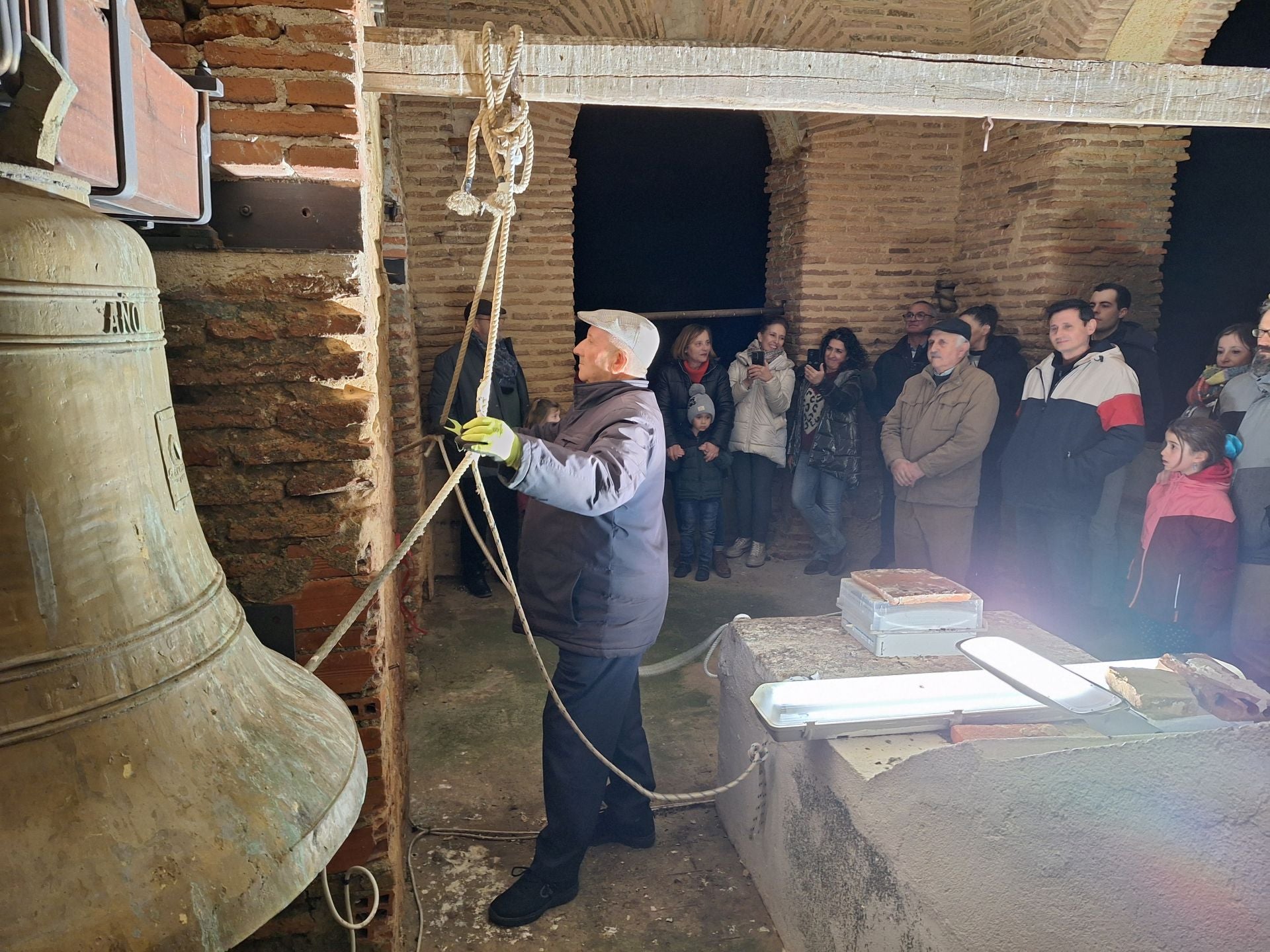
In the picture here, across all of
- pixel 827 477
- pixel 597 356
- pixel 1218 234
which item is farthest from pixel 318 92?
pixel 1218 234

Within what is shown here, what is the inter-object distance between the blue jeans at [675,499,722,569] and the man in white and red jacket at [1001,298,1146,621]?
2138 mm

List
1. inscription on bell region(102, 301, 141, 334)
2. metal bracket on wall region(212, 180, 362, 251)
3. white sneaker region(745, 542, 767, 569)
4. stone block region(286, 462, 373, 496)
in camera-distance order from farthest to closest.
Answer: white sneaker region(745, 542, 767, 569) → stone block region(286, 462, 373, 496) → metal bracket on wall region(212, 180, 362, 251) → inscription on bell region(102, 301, 141, 334)

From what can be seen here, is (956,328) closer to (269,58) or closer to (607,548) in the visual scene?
(607,548)

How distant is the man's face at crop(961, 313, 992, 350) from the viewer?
548 centimetres

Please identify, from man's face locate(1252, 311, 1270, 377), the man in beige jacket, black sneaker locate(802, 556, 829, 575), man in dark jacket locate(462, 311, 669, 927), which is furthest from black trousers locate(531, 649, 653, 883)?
black sneaker locate(802, 556, 829, 575)

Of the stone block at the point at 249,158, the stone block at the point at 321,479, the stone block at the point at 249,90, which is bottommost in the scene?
the stone block at the point at 321,479

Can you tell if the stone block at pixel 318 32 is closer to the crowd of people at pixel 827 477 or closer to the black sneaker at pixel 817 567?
the crowd of people at pixel 827 477

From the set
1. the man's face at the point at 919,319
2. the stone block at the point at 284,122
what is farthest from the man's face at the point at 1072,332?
the stone block at the point at 284,122

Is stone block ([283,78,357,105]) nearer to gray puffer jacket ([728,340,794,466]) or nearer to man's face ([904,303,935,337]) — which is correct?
gray puffer jacket ([728,340,794,466])

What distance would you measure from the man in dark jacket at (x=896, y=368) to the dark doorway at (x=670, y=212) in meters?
1.55

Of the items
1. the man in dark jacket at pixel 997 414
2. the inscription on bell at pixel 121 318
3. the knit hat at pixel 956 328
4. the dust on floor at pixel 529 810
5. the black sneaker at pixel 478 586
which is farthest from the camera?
the black sneaker at pixel 478 586

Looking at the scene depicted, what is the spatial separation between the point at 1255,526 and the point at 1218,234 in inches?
113

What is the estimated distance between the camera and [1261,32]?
16.6 feet

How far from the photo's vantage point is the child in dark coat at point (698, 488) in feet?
20.1
